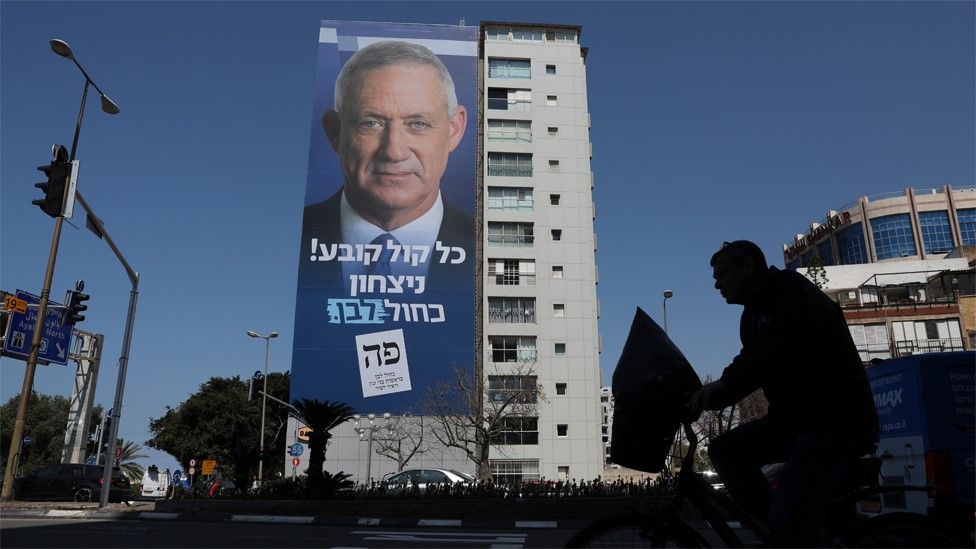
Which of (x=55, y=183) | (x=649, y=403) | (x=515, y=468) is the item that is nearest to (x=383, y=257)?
(x=515, y=468)

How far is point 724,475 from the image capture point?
10.5 ft

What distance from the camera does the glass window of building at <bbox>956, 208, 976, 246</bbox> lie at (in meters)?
74.6

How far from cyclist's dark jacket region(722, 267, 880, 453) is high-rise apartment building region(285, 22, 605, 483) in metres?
41.4

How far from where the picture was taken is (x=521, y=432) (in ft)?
156

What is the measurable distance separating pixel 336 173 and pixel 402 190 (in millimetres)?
5324

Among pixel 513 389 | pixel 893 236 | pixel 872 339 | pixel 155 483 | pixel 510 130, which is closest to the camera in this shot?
pixel 155 483

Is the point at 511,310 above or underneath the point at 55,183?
above

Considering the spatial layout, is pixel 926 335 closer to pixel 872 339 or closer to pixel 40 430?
pixel 872 339

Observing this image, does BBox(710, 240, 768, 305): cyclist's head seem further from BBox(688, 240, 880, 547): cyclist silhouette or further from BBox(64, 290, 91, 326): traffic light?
BBox(64, 290, 91, 326): traffic light

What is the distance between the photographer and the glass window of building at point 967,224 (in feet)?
245

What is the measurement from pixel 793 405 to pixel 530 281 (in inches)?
Answer: 1937

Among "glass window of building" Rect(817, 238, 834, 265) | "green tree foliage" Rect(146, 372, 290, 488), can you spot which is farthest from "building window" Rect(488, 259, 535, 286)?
"glass window of building" Rect(817, 238, 834, 265)

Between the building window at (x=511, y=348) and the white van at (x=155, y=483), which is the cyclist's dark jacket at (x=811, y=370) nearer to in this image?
the white van at (x=155, y=483)

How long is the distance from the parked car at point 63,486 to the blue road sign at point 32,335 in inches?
265
